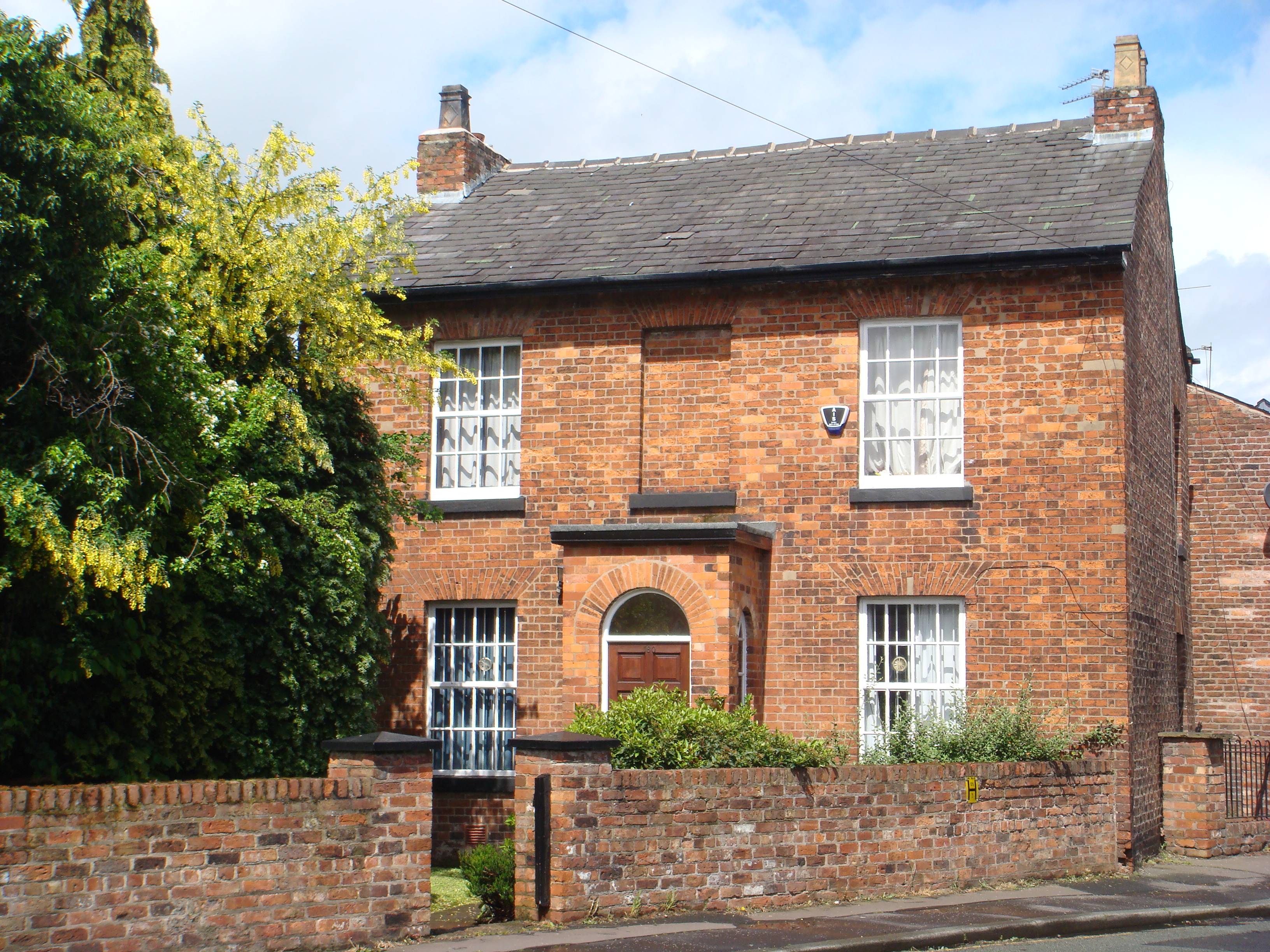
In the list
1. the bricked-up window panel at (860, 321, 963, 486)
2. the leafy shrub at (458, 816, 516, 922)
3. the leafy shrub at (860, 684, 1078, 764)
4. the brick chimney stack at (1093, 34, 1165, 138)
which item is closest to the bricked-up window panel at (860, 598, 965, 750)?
the leafy shrub at (860, 684, 1078, 764)

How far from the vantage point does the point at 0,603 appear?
9.79 metres

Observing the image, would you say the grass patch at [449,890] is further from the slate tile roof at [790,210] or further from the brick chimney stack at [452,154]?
the brick chimney stack at [452,154]

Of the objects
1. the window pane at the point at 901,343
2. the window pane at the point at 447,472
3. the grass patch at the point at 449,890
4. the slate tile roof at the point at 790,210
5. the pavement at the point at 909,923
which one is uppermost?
the slate tile roof at the point at 790,210

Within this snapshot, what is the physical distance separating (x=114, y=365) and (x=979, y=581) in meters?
9.45

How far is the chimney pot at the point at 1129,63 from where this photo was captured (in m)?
17.4

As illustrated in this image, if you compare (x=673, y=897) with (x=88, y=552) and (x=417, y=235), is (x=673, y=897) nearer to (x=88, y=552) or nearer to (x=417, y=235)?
(x=88, y=552)

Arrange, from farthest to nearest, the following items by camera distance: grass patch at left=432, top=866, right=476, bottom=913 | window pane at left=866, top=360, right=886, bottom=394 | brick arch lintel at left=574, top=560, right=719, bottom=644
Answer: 1. window pane at left=866, top=360, right=886, bottom=394
2. brick arch lintel at left=574, top=560, right=719, bottom=644
3. grass patch at left=432, top=866, right=476, bottom=913

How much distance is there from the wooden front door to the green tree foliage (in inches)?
101

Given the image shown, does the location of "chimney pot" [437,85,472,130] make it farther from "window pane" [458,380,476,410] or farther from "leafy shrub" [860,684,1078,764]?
"leafy shrub" [860,684,1078,764]

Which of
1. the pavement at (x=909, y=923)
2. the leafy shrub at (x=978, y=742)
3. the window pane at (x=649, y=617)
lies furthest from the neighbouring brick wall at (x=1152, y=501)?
the window pane at (x=649, y=617)

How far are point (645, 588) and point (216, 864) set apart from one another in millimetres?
6760

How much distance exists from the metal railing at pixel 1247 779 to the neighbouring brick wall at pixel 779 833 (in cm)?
420

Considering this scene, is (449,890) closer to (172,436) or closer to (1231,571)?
(172,436)

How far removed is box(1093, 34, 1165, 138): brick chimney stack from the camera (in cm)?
1705
